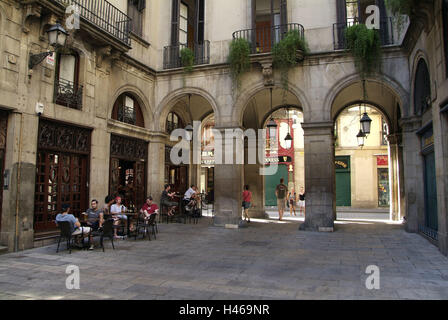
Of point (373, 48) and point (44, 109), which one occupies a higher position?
point (373, 48)

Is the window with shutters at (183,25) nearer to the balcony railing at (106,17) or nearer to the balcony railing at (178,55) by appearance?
the balcony railing at (178,55)

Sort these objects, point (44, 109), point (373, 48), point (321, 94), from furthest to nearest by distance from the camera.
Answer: point (321, 94)
point (373, 48)
point (44, 109)

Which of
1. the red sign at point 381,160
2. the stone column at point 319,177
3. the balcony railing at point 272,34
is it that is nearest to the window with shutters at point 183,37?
the balcony railing at point 272,34

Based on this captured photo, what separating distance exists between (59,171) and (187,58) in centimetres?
653

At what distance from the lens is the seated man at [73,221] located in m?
7.57

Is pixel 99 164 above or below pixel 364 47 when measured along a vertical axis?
below

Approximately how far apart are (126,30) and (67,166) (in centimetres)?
528

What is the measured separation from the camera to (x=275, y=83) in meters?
12.0

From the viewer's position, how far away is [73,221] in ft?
25.2

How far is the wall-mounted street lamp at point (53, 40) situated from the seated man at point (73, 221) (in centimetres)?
370

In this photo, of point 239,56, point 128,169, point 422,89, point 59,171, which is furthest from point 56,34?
point 422,89

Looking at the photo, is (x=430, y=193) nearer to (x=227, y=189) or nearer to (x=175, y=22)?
(x=227, y=189)

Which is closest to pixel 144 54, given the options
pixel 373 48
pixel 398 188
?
pixel 373 48
